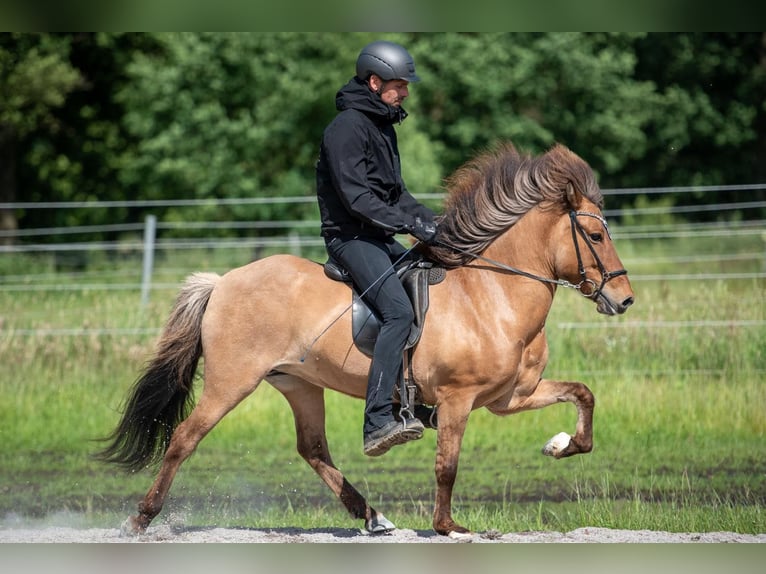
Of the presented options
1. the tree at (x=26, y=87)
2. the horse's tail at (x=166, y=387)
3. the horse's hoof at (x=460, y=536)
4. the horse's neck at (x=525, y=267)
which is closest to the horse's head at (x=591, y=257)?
the horse's neck at (x=525, y=267)

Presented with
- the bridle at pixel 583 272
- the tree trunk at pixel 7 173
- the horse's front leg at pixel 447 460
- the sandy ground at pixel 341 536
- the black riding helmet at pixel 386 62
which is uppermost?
the tree trunk at pixel 7 173

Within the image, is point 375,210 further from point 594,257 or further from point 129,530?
point 129,530

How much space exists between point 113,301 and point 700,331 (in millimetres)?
7314

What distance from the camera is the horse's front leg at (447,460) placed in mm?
6191

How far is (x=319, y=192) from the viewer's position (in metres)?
6.53

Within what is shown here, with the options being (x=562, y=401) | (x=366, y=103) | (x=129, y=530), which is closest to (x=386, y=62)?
(x=366, y=103)

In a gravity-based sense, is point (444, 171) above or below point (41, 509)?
above

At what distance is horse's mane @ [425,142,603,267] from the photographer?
6375 mm

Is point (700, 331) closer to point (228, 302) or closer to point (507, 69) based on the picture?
point (228, 302)

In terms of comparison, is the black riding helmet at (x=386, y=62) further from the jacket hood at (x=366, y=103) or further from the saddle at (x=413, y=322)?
the saddle at (x=413, y=322)

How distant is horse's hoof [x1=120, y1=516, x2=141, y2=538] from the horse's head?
3166 millimetres

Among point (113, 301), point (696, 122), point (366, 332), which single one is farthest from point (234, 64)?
point (366, 332)

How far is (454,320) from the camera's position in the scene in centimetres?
630

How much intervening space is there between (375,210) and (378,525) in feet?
6.67
